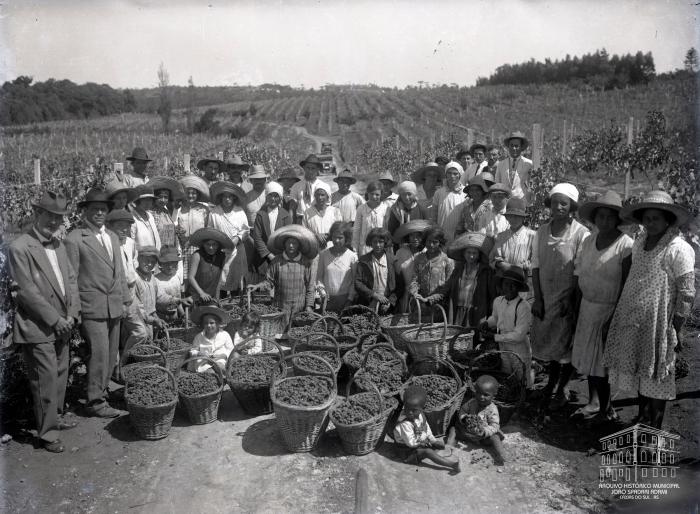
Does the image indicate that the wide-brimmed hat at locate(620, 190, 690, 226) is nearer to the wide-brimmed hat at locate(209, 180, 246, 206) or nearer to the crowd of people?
the crowd of people

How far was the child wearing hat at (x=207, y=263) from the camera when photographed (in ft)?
21.4

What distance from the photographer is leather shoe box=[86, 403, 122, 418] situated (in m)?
5.38

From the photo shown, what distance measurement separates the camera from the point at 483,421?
4648 mm

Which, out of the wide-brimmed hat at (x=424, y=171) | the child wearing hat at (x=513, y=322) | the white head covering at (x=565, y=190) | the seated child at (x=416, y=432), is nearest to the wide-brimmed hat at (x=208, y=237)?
the wide-brimmed hat at (x=424, y=171)

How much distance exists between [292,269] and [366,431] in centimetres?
266

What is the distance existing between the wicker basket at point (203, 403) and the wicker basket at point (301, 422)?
2.29 feet

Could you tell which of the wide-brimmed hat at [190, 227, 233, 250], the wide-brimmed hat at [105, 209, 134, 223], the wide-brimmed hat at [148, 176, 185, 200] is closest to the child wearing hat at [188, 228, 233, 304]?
the wide-brimmed hat at [190, 227, 233, 250]

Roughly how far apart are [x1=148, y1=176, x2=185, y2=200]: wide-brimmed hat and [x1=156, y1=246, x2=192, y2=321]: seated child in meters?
0.98

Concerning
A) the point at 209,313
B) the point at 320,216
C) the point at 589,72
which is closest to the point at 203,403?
the point at 209,313

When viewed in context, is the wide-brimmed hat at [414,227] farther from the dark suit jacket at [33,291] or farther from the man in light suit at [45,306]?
the dark suit jacket at [33,291]

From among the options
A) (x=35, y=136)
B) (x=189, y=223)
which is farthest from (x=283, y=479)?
(x=35, y=136)

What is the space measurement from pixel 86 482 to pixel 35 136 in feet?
126

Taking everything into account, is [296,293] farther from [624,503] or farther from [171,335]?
[624,503]

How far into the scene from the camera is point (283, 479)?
429cm
